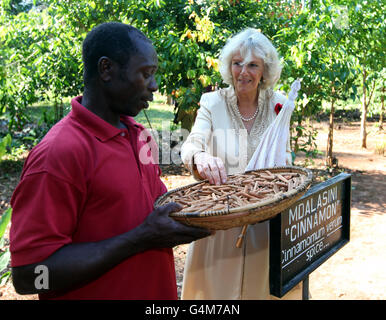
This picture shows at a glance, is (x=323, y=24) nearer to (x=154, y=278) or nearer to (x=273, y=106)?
(x=273, y=106)

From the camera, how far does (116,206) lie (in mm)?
1144

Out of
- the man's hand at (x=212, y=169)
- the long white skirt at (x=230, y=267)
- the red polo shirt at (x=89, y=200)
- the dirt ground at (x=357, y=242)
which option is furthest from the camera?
the dirt ground at (x=357, y=242)

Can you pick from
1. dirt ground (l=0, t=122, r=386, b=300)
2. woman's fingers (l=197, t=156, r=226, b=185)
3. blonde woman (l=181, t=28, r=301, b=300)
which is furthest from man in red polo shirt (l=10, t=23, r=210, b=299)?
dirt ground (l=0, t=122, r=386, b=300)

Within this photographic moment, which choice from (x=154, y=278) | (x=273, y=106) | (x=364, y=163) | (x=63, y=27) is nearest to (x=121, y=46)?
(x=154, y=278)

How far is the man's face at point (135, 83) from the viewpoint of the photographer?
118 cm

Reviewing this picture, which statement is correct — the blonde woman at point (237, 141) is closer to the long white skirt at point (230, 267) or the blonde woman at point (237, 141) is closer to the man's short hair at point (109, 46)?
the long white skirt at point (230, 267)

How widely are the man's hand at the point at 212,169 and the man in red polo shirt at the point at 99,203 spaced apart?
1.55 feet

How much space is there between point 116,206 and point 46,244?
23 cm

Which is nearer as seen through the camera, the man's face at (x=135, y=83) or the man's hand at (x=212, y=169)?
the man's face at (x=135, y=83)

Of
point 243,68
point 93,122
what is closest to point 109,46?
point 93,122

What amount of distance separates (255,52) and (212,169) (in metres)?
0.78

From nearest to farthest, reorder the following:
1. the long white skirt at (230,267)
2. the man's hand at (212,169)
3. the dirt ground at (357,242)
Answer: the man's hand at (212,169) → the long white skirt at (230,267) → the dirt ground at (357,242)

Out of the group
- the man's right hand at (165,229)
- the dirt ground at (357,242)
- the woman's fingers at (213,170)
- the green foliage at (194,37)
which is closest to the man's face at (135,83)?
the man's right hand at (165,229)

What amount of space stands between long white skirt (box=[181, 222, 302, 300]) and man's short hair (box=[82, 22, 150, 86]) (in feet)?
4.14
